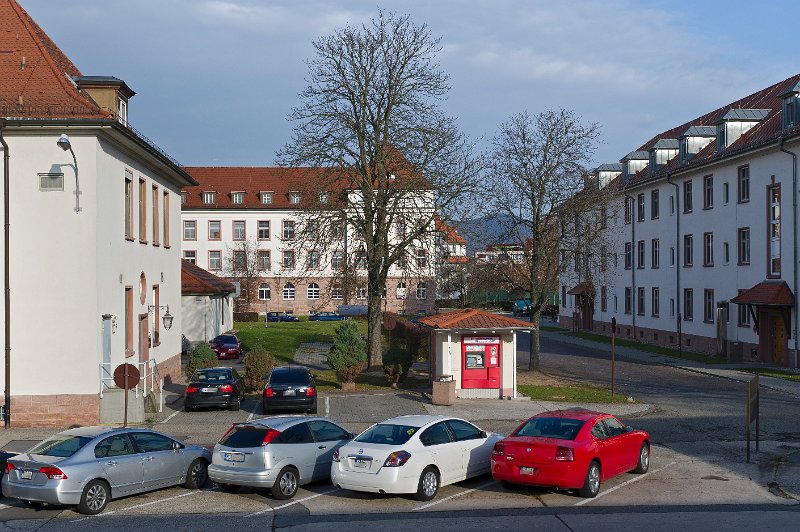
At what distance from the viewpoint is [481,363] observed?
1170 inches

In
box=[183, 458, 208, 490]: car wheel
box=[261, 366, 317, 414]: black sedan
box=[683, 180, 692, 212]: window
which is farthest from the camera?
box=[683, 180, 692, 212]: window

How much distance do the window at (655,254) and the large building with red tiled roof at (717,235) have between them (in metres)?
0.07

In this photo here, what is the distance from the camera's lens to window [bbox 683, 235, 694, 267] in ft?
167

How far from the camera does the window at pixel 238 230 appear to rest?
88.9 meters

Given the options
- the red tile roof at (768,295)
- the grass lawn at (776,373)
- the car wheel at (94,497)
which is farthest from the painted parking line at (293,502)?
the red tile roof at (768,295)

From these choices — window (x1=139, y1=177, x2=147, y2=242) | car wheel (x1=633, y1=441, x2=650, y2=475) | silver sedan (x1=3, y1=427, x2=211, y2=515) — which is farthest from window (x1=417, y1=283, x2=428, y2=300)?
silver sedan (x1=3, y1=427, x2=211, y2=515)

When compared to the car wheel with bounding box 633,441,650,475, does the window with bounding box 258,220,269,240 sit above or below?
above

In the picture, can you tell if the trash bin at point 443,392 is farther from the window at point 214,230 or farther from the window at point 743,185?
the window at point 214,230

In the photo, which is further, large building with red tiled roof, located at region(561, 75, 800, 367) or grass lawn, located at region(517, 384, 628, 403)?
large building with red tiled roof, located at region(561, 75, 800, 367)

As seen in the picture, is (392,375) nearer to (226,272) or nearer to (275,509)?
(275,509)

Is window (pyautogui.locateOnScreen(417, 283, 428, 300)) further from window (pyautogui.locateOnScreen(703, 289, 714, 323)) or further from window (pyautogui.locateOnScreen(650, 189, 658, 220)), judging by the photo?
window (pyautogui.locateOnScreen(650, 189, 658, 220))

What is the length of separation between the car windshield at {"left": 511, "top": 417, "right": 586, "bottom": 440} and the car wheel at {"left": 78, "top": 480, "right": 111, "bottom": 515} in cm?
703

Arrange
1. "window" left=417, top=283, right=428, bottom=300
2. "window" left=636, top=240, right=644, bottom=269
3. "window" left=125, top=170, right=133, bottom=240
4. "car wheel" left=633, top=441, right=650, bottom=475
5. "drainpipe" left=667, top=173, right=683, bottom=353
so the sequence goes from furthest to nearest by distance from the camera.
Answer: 1. "window" left=636, top=240, right=644, bottom=269
2. "drainpipe" left=667, top=173, right=683, bottom=353
3. "window" left=417, top=283, right=428, bottom=300
4. "window" left=125, top=170, right=133, bottom=240
5. "car wheel" left=633, top=441, right=650, bottom=475

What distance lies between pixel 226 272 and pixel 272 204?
8.42m
